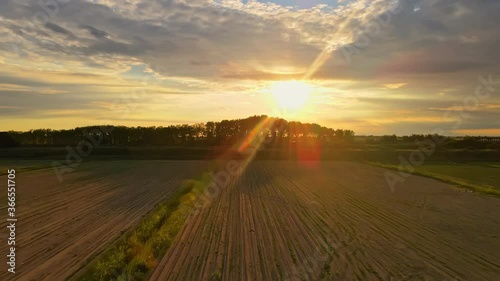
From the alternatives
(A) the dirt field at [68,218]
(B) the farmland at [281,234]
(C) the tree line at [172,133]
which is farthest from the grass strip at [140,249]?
(C) the tree line at [172,133]

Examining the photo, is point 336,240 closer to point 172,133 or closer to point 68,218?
point 68,218

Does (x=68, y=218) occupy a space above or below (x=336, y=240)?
below

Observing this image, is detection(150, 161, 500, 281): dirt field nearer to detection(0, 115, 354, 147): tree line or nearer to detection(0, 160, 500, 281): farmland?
detection(0, 160, 500, 281): farmland

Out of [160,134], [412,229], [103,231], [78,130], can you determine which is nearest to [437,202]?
[412,229]

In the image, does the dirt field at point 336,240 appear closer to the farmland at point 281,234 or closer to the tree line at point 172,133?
the farmland at point 281,234

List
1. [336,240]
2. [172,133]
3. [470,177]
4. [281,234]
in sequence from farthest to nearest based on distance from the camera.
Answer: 1. [172,133]
2. [470,177]
3. [281,234]
4. [336,240]

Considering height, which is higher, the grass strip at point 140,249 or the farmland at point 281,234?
the grass strip at point 140,249

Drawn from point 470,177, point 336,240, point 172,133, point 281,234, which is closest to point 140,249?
point 281,234

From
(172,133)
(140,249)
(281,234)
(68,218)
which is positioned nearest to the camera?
(140,249)
